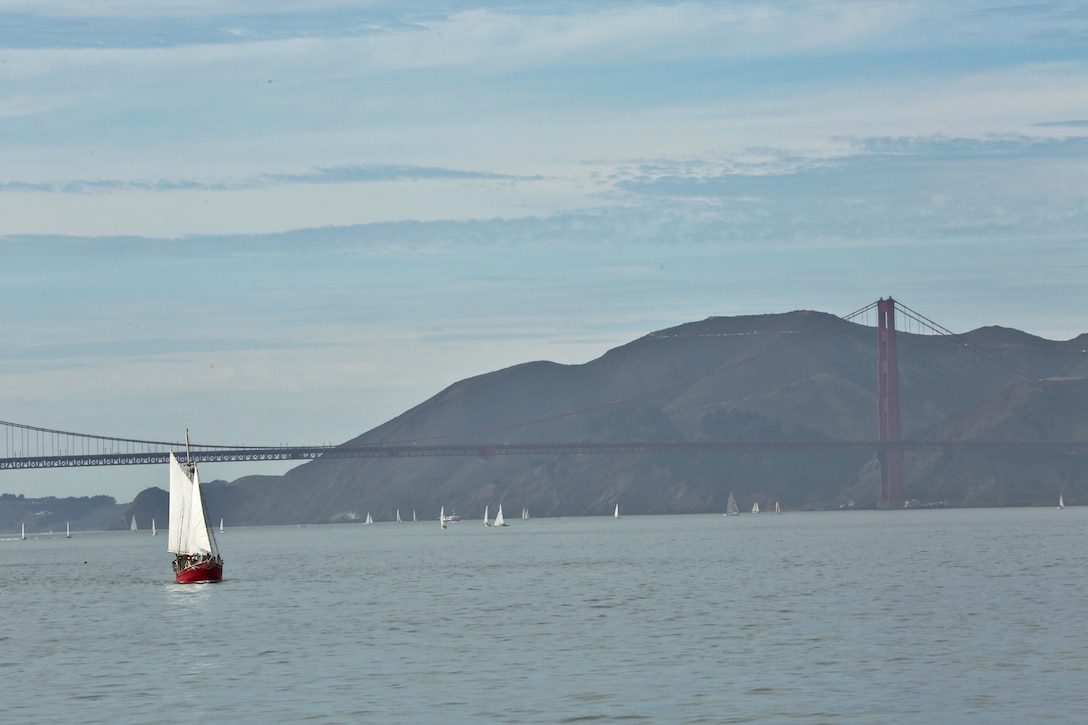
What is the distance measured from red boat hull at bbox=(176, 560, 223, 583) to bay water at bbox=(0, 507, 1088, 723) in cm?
82

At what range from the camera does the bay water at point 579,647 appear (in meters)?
28.5

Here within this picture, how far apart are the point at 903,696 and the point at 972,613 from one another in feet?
54.4

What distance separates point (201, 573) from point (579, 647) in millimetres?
40508

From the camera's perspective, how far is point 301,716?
92.7 ft

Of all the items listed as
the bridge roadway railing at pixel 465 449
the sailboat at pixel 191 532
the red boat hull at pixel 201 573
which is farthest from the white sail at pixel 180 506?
the bridge roadway railing at pixel 465 449

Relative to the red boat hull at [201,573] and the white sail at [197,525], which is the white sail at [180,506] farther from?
the red boat hull at [201,573]

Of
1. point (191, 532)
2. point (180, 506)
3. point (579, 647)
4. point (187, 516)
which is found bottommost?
point (579, 647)

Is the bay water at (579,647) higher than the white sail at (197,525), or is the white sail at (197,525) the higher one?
the white sail at (197,525)

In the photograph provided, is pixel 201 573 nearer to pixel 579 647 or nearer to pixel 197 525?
pixel 197 525

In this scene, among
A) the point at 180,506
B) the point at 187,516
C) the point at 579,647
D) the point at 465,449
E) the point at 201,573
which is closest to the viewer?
the point at 579,647

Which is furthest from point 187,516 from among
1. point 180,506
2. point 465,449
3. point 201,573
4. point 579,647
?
point 465,449

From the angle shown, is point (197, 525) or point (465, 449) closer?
point (197, 525)

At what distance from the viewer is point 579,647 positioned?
3841 centimetres

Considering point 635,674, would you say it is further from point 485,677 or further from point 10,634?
point 10,634
